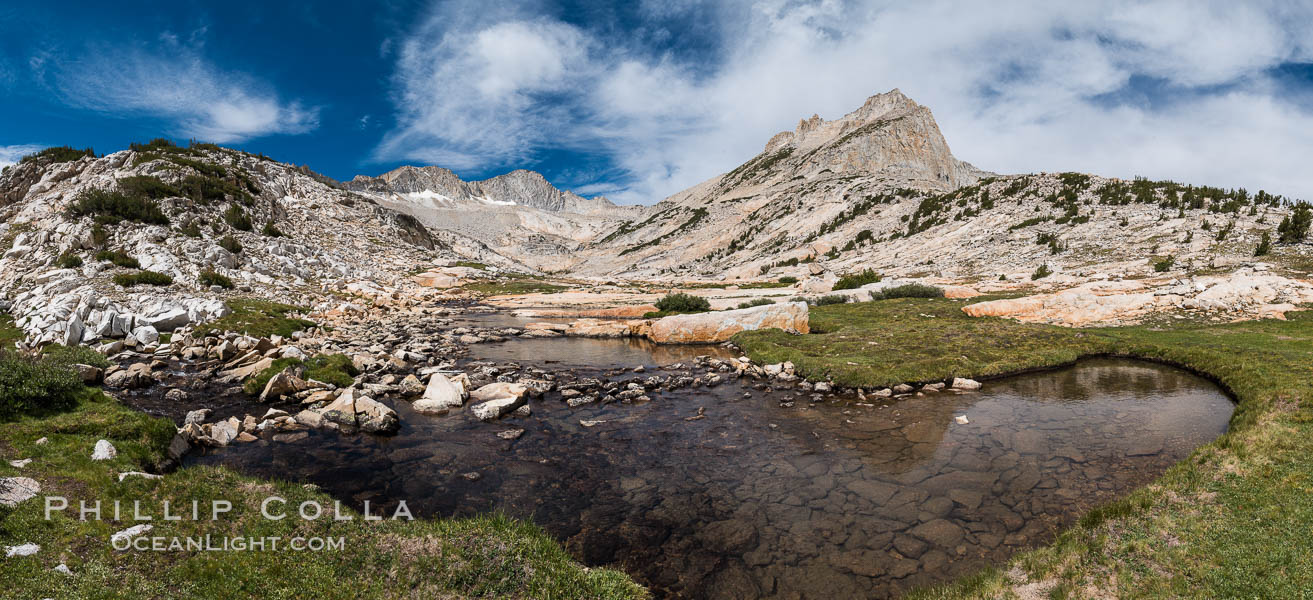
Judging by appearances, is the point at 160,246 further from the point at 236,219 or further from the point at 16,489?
the point at 16,489

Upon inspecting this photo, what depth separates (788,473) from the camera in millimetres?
11977

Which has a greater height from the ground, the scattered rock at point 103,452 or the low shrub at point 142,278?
the low shrub at point 142,278

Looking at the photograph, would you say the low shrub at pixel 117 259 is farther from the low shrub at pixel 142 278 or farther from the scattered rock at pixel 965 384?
the scattered rock at pixel 965 384

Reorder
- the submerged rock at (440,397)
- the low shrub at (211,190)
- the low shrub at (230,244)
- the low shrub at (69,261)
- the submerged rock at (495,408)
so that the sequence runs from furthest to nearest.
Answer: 1. the low shrub at (211,190)
2. the low shrub at (230,244)
3. the low shrub at (69,261)
4. the submerged rock at (440,397)
5. the submerged rock at (495,408)

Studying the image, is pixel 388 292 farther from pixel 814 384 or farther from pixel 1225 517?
pixel 1225 517

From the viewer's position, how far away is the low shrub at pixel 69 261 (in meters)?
29.0

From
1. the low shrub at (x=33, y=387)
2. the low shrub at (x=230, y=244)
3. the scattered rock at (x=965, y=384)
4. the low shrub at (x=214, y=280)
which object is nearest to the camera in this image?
the low shrub at (x=33, y=387)

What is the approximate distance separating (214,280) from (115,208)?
42.0 feet

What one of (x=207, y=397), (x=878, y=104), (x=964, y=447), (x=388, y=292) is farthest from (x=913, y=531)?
(x=878, y=104)

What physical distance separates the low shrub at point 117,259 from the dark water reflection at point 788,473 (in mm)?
29509

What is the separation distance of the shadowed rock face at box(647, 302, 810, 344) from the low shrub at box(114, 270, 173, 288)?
3105 centimetres

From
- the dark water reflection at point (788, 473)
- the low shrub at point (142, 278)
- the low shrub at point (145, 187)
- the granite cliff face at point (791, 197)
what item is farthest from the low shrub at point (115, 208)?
the granite cliff face at point (791, 197)

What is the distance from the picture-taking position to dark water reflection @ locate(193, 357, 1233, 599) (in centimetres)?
874

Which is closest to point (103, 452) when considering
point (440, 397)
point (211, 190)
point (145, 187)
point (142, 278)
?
point (440, 397)
